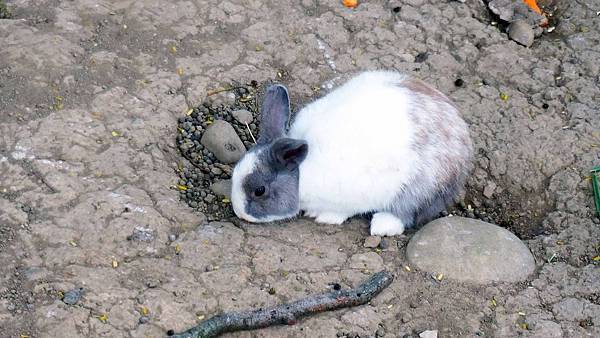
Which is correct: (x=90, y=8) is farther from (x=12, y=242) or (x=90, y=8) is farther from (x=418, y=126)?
(x=418, y=126)

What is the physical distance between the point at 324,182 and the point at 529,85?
6.15 ft

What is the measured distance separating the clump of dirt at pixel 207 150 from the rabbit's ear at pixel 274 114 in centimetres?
43

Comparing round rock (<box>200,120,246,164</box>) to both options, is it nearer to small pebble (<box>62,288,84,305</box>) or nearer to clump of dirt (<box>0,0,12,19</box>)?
small pebble (<box>62,288,84,305</box>)

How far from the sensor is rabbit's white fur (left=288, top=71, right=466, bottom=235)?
450 centimetres

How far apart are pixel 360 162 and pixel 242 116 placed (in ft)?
3.67

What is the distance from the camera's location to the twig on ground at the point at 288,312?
152 inches

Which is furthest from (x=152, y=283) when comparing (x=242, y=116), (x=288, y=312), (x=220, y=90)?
(x=220, y=90)

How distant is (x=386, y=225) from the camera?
15.2 ft

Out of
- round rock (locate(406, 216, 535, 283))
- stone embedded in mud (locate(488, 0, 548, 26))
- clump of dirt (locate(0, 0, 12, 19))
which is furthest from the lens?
stone embedded in mud (locate(488, 0, 548, 26))

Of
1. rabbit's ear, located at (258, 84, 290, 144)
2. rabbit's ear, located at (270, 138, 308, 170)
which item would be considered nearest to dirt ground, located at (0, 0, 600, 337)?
rabbit's ear, located at (270, 138, 308, 170)

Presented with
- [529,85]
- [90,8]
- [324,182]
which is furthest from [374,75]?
[90,8]

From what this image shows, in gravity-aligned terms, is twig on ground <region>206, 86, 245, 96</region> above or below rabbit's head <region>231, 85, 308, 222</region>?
below

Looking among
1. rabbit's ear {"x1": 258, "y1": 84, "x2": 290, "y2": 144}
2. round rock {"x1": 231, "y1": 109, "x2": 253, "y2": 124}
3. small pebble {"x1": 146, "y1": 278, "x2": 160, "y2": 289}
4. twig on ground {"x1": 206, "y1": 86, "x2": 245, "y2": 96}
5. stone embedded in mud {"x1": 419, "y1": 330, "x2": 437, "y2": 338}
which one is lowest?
round rock {"x1": 231, "y1": 109, "x2": 253, "y2": 124}

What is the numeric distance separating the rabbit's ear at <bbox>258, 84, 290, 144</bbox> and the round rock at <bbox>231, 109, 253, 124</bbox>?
0.58 m
